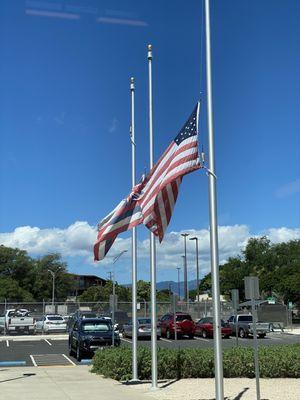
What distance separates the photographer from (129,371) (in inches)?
629

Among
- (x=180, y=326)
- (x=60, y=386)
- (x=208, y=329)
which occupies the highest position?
(x=180, y=326)

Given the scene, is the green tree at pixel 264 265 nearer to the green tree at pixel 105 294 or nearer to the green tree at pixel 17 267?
the green tree at pixel 105 294

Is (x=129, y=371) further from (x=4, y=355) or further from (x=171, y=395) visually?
(x=4, y=355)

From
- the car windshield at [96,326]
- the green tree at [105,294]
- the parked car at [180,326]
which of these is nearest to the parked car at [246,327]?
the parked car at [180,326]

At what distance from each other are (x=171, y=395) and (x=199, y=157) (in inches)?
228

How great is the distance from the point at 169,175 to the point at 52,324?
34062 mm

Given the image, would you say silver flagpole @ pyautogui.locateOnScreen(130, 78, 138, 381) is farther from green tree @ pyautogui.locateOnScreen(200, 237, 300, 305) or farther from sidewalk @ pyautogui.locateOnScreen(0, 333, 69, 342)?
green tree @ pyautogui.locateOnScreen(200, 237, 300, 305)

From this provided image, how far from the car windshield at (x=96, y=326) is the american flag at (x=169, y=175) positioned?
1345 centimetres

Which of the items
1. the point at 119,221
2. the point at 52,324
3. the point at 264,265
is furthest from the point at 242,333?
the point at 264,265

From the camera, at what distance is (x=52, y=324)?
139 ft

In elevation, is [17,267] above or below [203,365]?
above

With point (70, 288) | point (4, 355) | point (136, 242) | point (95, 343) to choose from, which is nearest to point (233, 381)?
point (136, 242)

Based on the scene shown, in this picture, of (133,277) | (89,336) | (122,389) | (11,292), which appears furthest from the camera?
(11,292)

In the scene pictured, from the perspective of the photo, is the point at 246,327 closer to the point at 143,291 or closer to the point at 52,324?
the point at 52,324
